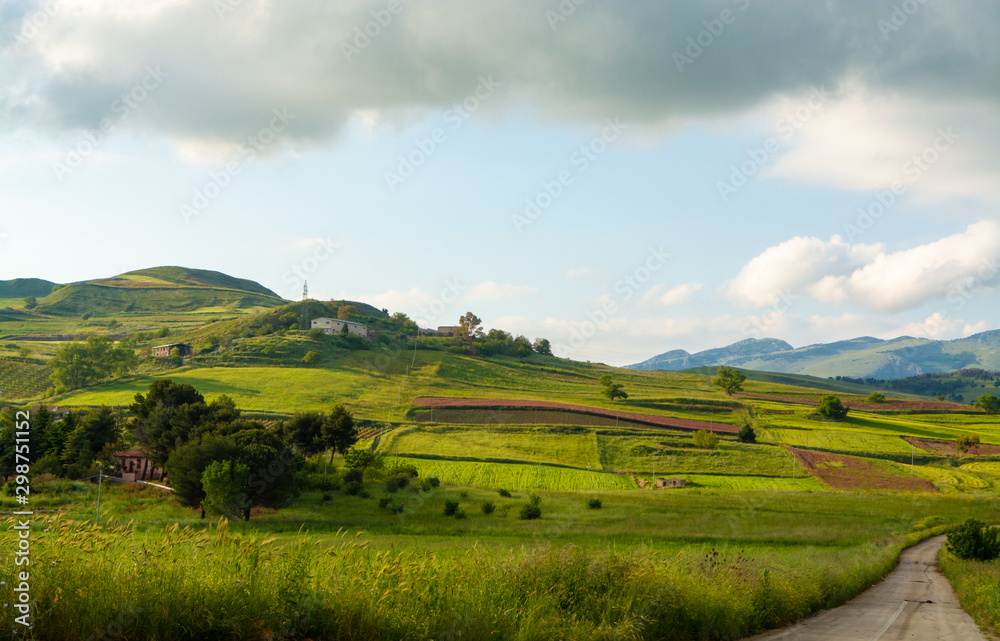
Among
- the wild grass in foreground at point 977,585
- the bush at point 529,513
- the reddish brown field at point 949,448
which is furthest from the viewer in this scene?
the reddish brown field at point 949,448

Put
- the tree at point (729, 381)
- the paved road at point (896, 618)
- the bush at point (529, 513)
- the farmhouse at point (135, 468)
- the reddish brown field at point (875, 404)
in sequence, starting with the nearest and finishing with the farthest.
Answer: the paved road at point (896, 618) → the bush at point (529, 513) → the farmhouse at point (135, 468) → the reddish brown field at point (875, 404) → the tree at point (729, 381)

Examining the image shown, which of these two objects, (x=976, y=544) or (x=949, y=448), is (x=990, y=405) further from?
(x=976, y=544)

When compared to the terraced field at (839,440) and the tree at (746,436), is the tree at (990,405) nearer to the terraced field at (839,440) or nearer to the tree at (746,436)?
the terraced field at (839,440)

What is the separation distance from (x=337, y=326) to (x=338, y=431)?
9754 centimetres

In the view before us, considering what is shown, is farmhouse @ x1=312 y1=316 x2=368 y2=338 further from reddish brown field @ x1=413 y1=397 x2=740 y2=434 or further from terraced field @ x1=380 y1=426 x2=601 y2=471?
terraced field @ x1=380 y1=426 x2=601 y2=471

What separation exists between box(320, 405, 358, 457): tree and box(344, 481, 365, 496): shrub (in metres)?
11.5

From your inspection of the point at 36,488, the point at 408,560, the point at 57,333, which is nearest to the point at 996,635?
the point at 408,560

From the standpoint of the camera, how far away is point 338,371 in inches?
4444

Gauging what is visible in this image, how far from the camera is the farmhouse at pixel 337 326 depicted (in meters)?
152

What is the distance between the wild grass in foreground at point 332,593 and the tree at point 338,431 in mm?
51564

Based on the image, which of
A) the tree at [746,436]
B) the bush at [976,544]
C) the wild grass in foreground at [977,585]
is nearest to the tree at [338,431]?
the wild grass in foreground at [977,585]

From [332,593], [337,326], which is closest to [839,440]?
[332,593]

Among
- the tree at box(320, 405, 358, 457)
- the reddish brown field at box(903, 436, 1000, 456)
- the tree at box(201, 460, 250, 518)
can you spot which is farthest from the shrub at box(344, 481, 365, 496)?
the reddish brown field at box(903, 436, 1000, 456)

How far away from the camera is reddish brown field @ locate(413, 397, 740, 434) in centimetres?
8406
